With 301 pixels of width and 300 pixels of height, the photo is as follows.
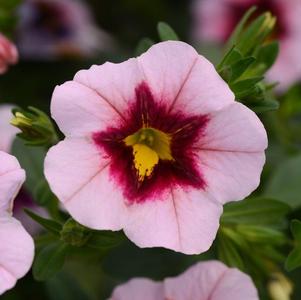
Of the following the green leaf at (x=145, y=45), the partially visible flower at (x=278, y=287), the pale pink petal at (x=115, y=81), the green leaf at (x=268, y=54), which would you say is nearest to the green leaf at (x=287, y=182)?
the partially visible flower at (x=278, y=287)

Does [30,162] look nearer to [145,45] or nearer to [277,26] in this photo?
[145,45]

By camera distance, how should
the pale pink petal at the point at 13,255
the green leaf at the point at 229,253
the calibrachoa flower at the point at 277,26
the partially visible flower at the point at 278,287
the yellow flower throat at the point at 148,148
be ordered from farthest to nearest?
the calibrachoa flower at the point at 277,26 → the partially visible flower at the point at 278,287 → the green leaf at the point at 229,253 → the yellow flower throat at the point at 148,148 → the pale pink petal at the point at 13,255

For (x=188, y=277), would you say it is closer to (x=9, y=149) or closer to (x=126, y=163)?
(x=126, y=163)

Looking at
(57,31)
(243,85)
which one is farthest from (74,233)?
(57,31)

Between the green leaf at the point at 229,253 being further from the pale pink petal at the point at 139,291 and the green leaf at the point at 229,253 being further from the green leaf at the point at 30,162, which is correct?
the green leaf at the point at 30,162

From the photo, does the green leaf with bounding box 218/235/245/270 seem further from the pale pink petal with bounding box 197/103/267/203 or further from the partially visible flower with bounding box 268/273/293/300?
the pale pink petal with bounding box 197/103/267/203

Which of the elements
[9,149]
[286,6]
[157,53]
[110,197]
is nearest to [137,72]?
[157,53]
